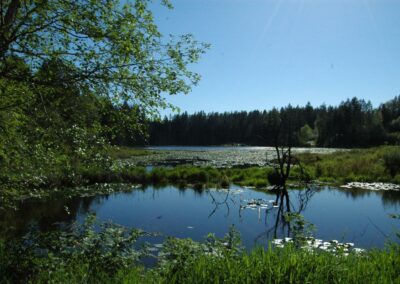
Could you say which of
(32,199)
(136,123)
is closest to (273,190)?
(32,199)

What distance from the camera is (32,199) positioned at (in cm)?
1855

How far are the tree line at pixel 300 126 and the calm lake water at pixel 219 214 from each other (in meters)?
61.2

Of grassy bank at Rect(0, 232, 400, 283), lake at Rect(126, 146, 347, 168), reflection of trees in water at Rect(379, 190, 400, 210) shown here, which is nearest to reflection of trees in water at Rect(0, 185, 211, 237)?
grassy bank at Rect(0, 232, 400, 283)

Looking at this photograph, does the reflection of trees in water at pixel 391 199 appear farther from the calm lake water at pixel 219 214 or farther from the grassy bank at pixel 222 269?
the grassy bank at pixel 222 269

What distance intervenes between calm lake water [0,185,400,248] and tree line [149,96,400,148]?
6123 cm

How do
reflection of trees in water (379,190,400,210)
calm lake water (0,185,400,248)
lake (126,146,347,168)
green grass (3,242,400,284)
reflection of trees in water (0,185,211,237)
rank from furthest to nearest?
lake (126,146,347,168) < reflection of trees in water (379,190,400,210) < reflection of trees in water (0,185,211,237) < calm lake water (0,185,400,248) < green grass (3,242,400,284)

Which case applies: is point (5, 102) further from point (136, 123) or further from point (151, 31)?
point (151, 31)

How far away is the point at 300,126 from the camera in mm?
147750

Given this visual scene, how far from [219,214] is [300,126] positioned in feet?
452

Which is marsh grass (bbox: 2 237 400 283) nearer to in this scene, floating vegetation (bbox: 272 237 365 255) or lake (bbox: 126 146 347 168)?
floating vegetation (bbox: 272 237 365 255)

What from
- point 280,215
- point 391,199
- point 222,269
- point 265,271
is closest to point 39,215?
point 280,215

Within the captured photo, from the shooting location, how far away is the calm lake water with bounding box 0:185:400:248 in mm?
13125

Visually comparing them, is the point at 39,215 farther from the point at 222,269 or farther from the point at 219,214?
the point at 222,269

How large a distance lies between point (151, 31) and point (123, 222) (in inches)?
374
